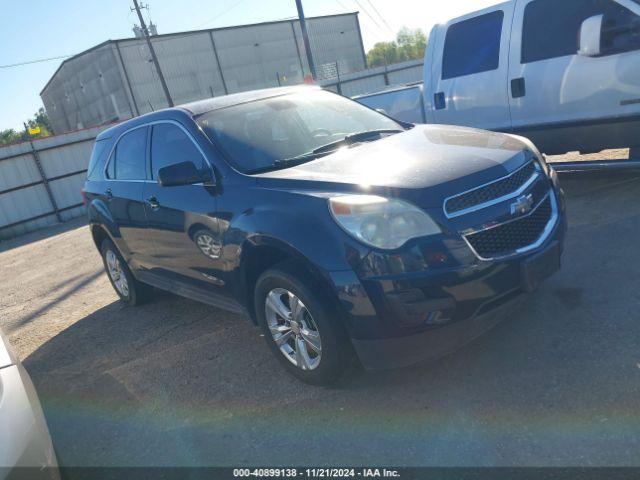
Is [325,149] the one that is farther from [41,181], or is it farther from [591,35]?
[41,181]

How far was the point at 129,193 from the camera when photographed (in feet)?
15.3

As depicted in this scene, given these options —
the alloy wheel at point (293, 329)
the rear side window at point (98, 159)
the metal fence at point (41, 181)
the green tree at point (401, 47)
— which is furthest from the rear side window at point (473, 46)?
the green tree at point (401, 47)

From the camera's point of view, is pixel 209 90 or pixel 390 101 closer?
pixel 390 101

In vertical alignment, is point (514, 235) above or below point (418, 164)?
below

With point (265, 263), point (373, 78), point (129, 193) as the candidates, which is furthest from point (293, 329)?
point (373, 78)

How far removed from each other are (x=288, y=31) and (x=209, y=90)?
983cm

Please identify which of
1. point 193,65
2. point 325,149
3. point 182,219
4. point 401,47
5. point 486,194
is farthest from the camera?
point 401,47

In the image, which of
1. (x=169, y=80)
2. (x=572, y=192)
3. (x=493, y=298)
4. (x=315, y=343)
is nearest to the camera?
(x=493, y=298)

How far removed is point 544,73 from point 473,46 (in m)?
0.98

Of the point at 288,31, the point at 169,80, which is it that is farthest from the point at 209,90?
the point at 288,31

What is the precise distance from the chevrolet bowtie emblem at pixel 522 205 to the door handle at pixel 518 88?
3.15m

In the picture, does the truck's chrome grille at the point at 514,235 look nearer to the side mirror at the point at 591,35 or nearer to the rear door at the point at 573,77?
the side mirror at the point at 591,35

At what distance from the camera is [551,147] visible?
5.80 metres

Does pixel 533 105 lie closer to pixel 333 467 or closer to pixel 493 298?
pixel 493 298
